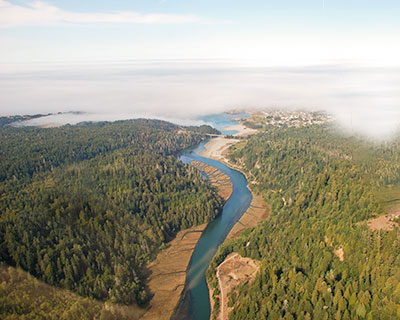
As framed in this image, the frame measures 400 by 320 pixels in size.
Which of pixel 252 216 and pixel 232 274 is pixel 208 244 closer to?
pixel 232 274

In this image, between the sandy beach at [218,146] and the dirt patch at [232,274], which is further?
the sandy beach at [218,146]

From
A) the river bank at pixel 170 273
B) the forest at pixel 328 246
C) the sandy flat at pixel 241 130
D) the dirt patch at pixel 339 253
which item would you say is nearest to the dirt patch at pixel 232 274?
the forest at pixel 328 246

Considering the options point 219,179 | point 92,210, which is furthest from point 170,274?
point 219,179

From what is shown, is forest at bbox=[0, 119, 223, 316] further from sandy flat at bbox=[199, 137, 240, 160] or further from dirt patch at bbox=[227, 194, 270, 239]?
sandy flat at bbox=[199, 137, 240, 160]

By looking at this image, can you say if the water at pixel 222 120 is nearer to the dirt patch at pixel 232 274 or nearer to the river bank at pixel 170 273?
the river bank at pixel 170 273

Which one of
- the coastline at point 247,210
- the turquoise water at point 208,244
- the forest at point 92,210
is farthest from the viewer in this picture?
the coastline at point 247,210

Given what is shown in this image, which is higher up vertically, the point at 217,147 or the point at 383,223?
the point at 383,223
